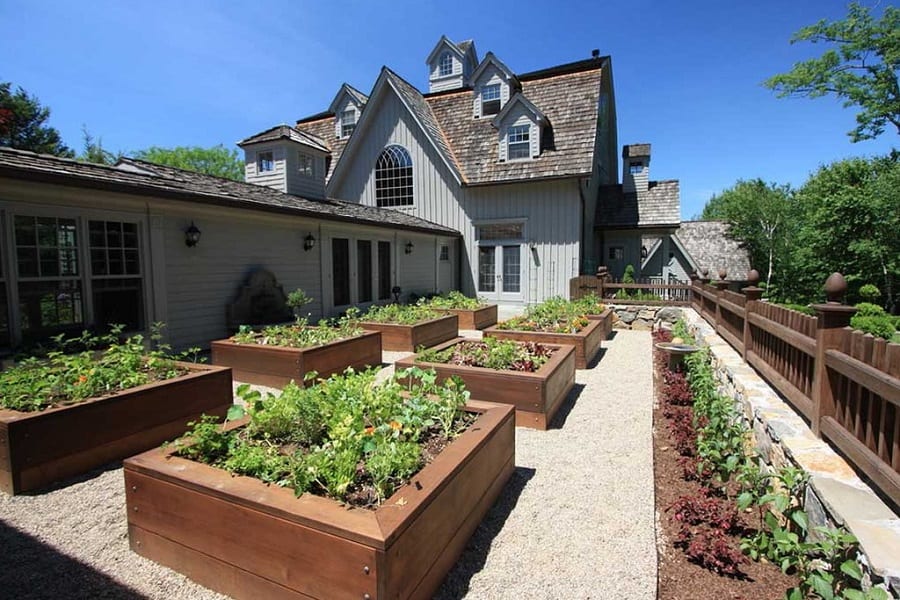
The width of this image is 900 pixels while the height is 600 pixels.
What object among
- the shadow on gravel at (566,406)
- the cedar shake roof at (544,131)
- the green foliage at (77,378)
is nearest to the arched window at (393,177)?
the cedar shake roof at (544,131)

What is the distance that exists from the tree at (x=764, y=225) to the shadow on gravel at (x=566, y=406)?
Answer: 2713 cm

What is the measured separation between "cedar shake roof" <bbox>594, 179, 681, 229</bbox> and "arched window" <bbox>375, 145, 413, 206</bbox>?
735 centimetres

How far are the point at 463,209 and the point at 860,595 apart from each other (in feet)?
46.2

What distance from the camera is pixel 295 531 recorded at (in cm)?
189

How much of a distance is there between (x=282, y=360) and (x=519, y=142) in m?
11.2

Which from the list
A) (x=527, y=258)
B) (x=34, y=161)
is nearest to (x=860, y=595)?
(x=34, y=161)

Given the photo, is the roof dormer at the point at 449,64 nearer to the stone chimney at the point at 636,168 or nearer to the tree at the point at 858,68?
the stone chimney at the point at 636,168

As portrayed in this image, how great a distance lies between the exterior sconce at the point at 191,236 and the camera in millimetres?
6949

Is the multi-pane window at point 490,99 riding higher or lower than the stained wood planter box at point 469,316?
higher

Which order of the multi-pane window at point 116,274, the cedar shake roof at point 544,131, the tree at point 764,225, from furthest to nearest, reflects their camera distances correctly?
the tree at point 764,225, the cedar shake roof at point 544,131, the multi-pane window at point 116,274

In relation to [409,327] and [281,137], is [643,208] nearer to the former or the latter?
[409,327]

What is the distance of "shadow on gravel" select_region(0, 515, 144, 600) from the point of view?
85.6 inches

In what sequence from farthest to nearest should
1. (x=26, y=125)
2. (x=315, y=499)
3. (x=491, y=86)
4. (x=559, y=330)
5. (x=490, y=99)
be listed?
1. (x=26, y=125)
2. (x=490, y=99)
3. (x=491, y=86)
4. (x=559, y=330)
5. (x=315, y=499)

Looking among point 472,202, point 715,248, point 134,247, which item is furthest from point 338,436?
point 715,248
